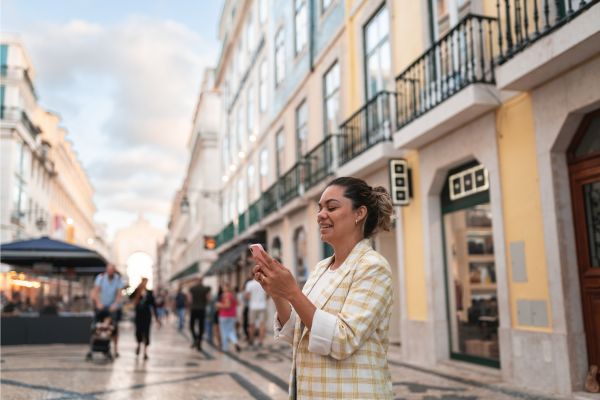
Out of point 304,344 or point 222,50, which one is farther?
point 222,50

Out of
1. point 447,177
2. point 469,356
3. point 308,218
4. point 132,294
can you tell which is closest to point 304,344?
point 469,356

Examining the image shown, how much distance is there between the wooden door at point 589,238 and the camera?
20.1 ft

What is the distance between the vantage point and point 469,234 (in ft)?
29.1

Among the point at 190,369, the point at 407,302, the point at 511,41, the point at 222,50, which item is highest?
the point at 222,50

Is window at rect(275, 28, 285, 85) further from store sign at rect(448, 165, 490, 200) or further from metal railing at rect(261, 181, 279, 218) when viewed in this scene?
store sign at rect(448, 165, 490, 200)

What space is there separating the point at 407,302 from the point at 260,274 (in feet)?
28.5

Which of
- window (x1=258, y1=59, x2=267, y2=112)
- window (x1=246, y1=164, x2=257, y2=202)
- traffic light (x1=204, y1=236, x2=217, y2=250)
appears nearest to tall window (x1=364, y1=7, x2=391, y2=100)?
window (x1=258, y1=59, x2=267, y2=112)

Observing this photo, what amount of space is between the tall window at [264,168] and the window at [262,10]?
494 cm

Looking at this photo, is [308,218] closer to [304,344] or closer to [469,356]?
[469,356]

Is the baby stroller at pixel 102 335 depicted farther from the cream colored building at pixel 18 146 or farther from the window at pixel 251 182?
the cream colored building at pixel 18 146

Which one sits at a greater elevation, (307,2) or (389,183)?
(307,2)

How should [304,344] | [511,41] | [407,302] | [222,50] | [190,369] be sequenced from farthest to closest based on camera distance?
[222,50] → [407,302] → [190,369] → [511,41] → [304,344]

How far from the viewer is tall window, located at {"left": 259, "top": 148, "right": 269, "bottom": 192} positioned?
21.6m

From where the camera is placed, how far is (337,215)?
6.81 ft
